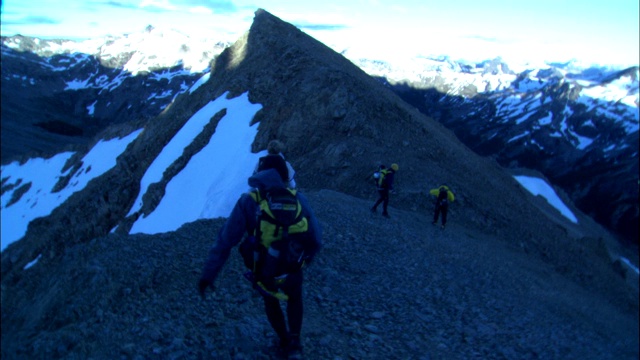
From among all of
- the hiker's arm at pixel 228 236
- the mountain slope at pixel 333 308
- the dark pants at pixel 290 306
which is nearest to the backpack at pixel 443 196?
the mountain slope at pixel 333 308

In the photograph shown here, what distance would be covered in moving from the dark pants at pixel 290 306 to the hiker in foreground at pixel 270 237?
0.01m

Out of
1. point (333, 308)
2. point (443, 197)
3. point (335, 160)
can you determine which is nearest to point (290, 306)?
point (333, 308)

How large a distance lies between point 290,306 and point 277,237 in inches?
46.2

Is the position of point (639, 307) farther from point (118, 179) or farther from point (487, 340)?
point (118, 179)

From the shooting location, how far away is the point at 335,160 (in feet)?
79.8

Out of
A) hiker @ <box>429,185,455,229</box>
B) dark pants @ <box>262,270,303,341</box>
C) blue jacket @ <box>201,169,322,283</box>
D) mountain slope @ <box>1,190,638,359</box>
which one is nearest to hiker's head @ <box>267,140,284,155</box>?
blue jacket @ <box>201,169,322,283</box>

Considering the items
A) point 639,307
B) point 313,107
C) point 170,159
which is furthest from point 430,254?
point 170,159

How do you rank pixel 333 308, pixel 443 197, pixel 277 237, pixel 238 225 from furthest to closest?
pixel 443 197
pixel 333 308
pixel 238 225
pixel 277 237

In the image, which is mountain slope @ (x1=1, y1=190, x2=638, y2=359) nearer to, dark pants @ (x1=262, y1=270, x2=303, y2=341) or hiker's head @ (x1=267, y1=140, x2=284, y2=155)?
dark pants @ (x1=262, y1=270, x2=303, y2=341)

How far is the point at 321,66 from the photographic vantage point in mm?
31938

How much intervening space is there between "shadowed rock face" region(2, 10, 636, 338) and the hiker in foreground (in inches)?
380

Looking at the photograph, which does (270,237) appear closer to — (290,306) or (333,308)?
(290,306)

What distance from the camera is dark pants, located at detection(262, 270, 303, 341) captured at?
5.70m

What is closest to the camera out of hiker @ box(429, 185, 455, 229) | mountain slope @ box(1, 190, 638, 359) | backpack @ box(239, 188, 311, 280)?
backpack @ box(239, 188, 311, 280)
